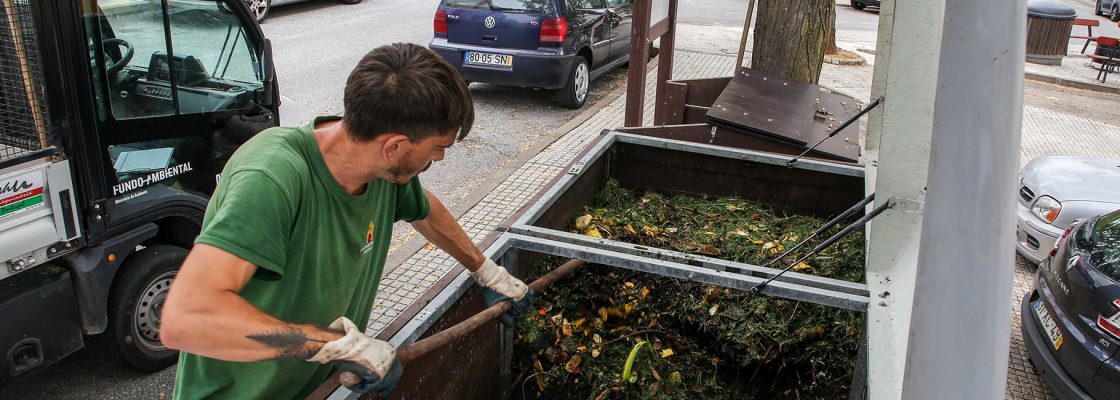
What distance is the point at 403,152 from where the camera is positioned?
2191 millimetres

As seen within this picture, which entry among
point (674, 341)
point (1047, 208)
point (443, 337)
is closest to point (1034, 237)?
point (1047, 208)

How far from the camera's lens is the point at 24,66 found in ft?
12.1

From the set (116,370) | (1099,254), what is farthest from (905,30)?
(116,370)

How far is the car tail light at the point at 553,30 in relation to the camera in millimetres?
10219

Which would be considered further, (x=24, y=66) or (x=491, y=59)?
(x=491, y=59)

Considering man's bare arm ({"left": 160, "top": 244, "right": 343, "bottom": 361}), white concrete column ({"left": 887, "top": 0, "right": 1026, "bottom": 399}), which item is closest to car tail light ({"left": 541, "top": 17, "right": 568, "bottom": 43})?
man's bare arm ({"left": 160, "top": 244, "right": 343, "bottom": 361})

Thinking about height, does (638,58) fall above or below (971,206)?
below

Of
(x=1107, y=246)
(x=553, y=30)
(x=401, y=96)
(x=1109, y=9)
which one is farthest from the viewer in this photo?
(x=1109, y=9)

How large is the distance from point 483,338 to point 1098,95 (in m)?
14.7

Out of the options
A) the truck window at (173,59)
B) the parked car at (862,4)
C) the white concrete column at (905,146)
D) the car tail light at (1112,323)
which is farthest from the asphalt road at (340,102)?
the parked car at (862,4)

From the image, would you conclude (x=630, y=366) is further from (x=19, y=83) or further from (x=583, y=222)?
(x=19, y=83)

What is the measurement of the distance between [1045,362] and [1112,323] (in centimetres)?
52

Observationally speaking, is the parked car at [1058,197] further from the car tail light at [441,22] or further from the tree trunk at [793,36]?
the car tail light at [441,22]

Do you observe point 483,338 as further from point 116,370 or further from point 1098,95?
point 1098,95
